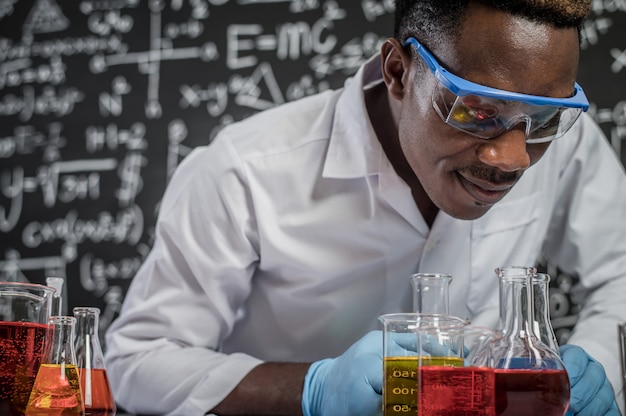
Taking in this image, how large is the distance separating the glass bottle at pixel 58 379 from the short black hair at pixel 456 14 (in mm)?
858

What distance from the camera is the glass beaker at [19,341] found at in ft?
3.50

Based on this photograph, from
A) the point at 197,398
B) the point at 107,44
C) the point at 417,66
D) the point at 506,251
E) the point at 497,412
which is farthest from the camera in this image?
the point at 107,44

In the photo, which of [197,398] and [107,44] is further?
[107,44]

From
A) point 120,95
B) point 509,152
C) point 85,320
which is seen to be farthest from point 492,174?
point 120,95

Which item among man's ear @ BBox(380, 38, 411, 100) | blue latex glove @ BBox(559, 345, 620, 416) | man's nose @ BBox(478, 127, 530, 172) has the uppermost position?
man's ear @ BBox(380, 38, 411, 100)

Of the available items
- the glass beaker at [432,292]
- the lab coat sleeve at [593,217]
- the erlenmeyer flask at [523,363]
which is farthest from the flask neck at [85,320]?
the lab coat sleeve at [593,217]

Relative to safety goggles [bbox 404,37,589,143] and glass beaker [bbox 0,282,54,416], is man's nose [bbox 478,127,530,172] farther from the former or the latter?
glass beaker [bbox 0,282,54,416]

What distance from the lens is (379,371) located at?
130cm

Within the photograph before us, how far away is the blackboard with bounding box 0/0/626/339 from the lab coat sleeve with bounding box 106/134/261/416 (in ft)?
3.71

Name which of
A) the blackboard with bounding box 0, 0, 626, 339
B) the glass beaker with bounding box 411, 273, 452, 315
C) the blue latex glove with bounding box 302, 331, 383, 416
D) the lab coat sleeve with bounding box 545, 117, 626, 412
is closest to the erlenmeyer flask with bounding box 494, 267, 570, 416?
the glass beaker with bounding box 411, 273, 452, 315

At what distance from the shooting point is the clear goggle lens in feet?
4.36

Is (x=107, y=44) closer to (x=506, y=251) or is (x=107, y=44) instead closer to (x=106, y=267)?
(x=106, y=267)

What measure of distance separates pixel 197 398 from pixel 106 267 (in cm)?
155

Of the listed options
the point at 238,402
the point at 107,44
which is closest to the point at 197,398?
the point at 238,402
